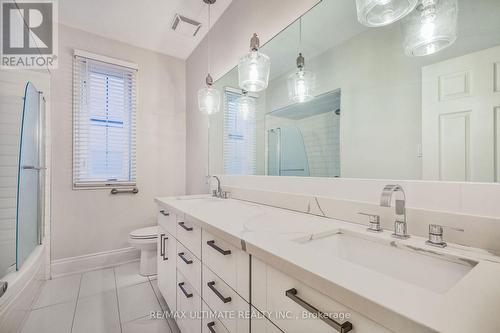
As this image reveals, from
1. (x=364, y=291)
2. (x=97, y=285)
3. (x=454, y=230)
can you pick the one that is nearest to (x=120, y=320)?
(x=97, y=285)

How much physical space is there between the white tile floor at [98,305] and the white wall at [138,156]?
15.7 inches

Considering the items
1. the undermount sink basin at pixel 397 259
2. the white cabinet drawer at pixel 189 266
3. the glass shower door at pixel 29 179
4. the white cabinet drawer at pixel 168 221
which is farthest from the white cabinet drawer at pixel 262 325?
the glass shower door at pixel 29 179

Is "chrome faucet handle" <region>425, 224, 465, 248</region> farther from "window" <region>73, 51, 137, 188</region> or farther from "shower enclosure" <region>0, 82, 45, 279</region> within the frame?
"window" <region>73, 51, 137, 188</region>

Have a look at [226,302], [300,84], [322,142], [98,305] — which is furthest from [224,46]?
[98,305]

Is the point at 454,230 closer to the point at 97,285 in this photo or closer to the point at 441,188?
the point at 441,188

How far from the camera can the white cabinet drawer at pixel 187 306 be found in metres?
1.10

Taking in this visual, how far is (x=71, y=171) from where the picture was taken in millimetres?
2312

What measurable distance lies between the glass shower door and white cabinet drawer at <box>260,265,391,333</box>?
5.87 ft

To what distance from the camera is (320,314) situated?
1.64 ft

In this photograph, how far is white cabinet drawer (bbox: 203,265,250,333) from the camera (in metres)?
0.76

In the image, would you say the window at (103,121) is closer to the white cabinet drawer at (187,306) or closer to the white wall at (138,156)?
the white wall at (138,156)

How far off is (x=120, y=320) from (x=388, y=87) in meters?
Answer: 2.21

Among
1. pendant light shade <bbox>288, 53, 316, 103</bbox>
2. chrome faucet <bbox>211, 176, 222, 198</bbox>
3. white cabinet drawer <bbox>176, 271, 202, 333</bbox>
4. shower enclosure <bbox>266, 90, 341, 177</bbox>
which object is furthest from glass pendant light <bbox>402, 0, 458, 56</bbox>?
chrome faucet <bbox>211, 176, 222, 198</bbox>

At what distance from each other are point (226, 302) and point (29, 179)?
1960mm
